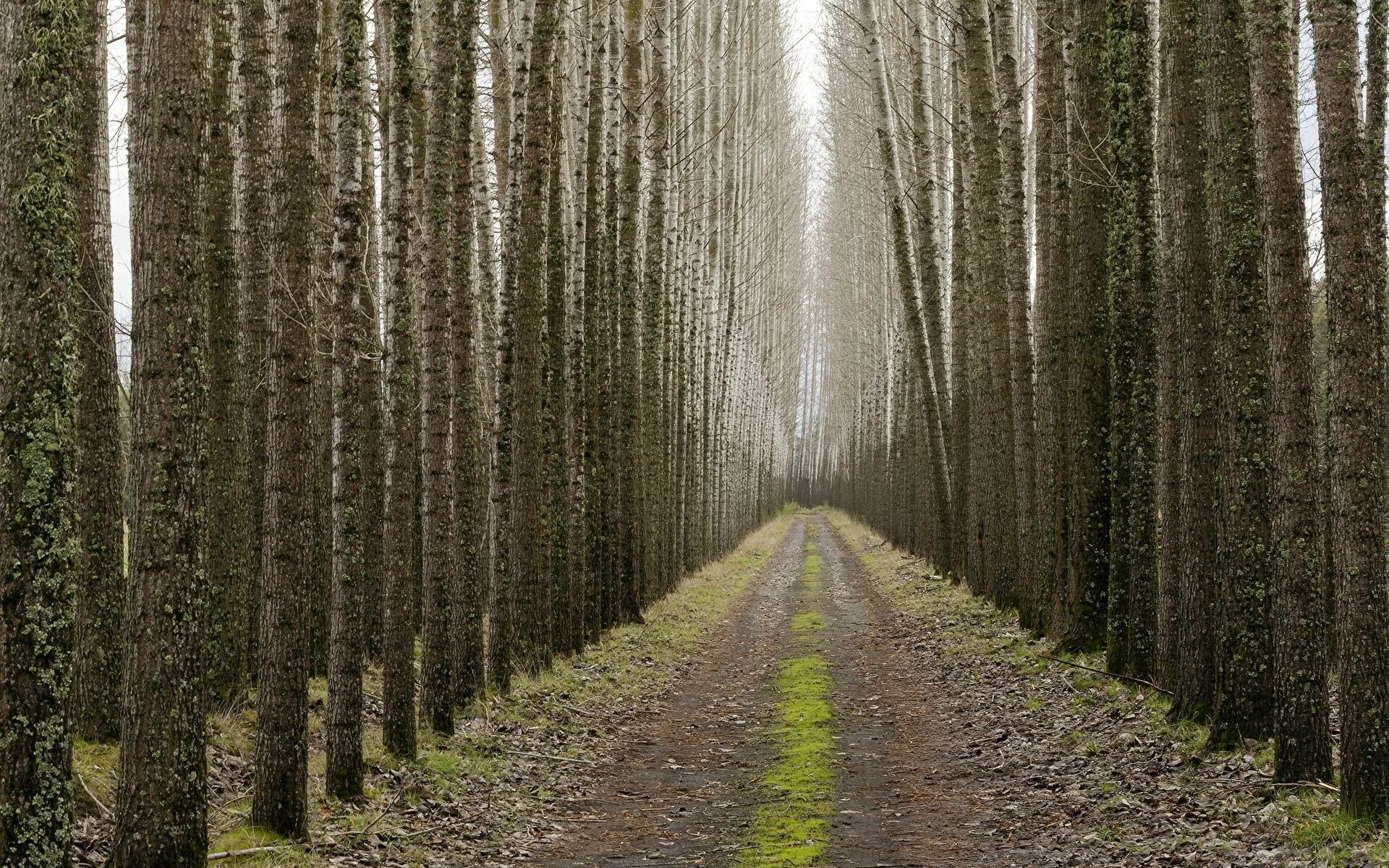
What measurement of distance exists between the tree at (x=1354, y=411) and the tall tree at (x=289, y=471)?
5767mm

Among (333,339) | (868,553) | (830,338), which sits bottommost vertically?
(868,553)

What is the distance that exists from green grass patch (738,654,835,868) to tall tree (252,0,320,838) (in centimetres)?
285

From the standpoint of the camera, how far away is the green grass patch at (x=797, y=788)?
727cm

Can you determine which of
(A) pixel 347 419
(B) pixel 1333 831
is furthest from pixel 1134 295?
(A) pixel 347 419

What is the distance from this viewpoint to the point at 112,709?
26.1 feet

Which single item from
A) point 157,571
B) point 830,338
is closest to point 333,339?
point 157,571

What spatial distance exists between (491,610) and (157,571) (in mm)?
6558

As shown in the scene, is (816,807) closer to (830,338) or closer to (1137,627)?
(1137,627)

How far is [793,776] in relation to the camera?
Answer: 9.38 m

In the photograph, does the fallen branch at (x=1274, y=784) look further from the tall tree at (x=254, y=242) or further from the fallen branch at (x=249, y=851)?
the tall tree at (x=254, y=242)

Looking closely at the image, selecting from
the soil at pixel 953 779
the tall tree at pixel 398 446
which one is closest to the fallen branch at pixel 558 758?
the soil at pixel 953 779

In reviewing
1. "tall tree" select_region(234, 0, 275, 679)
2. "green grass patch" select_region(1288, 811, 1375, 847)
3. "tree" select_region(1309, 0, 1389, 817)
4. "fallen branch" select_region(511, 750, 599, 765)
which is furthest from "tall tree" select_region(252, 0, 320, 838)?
"tree" select_region(1309, 0, 1389, 817)

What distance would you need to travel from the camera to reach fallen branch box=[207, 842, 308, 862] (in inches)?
251

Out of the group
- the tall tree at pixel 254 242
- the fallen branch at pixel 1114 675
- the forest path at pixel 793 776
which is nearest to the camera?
the forest path at pixel 793 776
